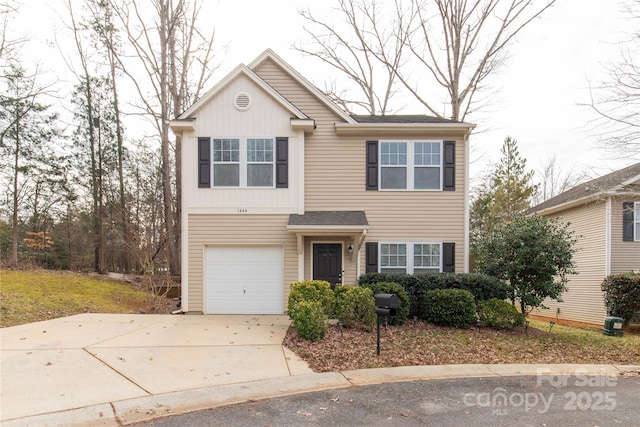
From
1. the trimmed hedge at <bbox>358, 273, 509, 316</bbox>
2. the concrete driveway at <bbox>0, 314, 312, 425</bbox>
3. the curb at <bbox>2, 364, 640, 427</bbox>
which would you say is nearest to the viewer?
the curb at <bbox>2, 364, 640, 427</bbox>

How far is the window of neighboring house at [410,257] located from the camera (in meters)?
11.1

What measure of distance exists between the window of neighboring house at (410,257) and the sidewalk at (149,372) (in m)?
4.24

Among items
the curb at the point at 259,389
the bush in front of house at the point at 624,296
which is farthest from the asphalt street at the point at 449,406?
the bush in front of house at the point at 624,296

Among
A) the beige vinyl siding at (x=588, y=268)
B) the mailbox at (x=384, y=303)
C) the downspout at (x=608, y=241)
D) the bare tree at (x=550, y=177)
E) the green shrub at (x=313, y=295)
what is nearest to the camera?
the mailbox at (x=384, y=303)

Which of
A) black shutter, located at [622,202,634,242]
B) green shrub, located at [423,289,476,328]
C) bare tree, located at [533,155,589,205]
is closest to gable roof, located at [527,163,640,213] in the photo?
black shutter, located at [622,202,634,242]

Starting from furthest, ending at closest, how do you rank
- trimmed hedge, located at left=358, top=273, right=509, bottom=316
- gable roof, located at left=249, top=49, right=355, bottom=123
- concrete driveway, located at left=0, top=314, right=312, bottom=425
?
gable roof, located at left=249, top=49, right=355, bottom=123 < trimmed hedge, located at left=358, top=273, right=509, bottom=316 < concrete driveway, located at left=0, top=314, right=312, bottom=425

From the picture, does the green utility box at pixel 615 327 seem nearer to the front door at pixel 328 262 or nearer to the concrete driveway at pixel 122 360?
the front door at pixel 328 262

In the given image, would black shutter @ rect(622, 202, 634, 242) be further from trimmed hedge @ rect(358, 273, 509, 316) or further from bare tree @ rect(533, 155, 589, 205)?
bare tree @ rect(533, 155, 589, 205)

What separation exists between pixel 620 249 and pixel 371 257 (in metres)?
10.3

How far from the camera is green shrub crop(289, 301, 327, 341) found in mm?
7480

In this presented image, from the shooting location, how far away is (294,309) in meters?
7.86

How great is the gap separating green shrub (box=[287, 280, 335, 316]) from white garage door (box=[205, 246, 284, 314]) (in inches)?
101

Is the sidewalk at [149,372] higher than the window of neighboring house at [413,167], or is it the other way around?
the window of neighboring house at [413,167]

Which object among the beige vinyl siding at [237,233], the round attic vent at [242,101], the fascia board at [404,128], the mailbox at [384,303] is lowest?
the mailbox at [384,303]
